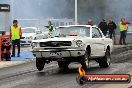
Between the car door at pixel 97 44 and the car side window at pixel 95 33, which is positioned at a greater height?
the car side window at pixel 95 33

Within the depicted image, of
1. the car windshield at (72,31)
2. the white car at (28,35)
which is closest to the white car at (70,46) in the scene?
the car windshield at (72,31)

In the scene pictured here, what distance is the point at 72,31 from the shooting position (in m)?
14.6

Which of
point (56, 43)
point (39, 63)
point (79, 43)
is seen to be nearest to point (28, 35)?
point (39, 63)

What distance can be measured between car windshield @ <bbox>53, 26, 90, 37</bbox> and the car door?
12.2 inches

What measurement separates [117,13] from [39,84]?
49480 mm

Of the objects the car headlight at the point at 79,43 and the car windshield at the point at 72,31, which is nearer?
the car headlight at the point at 79,43

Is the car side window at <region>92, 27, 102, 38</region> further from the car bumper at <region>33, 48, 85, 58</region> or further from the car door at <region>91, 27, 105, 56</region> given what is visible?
the car bumper at <region>33, 48, 85, 58</region>

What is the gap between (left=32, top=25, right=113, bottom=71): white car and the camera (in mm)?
13391

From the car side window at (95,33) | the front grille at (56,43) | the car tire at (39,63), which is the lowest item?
the car tire at (39,63)

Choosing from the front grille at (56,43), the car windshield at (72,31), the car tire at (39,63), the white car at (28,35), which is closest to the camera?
the front grille at (56,43)

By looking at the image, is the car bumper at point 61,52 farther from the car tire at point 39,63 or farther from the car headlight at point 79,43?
the car tire at point 39,63

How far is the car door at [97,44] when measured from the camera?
1453 centimetres

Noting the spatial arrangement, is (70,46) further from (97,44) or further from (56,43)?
(97,44)

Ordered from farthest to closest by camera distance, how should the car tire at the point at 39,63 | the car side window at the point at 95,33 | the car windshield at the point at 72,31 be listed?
the car side window at the point at 95,33 → the car windshield at the point at 72,31 → the car tire at the point at 39,63
